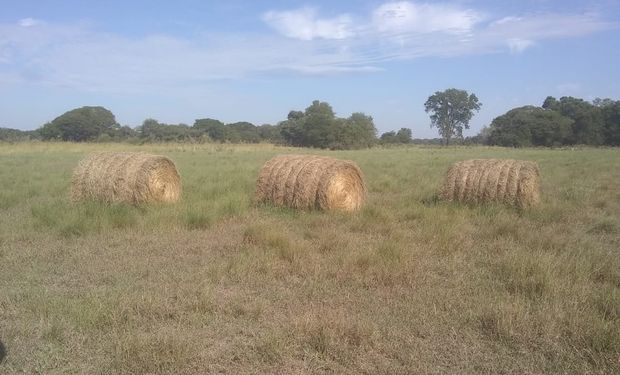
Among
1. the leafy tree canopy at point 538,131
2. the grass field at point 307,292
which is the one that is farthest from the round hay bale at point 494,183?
the leafy tree canopy at point 538,131

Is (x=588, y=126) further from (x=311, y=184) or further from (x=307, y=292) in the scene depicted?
(x=307, y=292)

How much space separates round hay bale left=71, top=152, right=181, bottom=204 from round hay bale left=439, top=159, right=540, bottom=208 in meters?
6.30

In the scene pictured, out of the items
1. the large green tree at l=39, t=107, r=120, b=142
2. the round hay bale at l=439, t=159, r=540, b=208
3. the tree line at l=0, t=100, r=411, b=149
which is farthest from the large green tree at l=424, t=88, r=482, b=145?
the round hay bale at l=439, t=159, r=540, b=208

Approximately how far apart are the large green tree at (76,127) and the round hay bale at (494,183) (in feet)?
226

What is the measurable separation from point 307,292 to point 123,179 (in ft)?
23.4

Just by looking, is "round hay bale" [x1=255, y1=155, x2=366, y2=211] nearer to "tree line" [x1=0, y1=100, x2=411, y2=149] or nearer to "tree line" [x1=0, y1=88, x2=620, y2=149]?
"tree line" [x1=0, y1=100, x2=411, y2=149]

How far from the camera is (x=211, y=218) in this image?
926 cm

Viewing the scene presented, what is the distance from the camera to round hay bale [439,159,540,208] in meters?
11.1

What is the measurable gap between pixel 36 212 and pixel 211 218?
3.28 metres

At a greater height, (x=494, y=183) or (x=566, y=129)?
(x=566, y=129)

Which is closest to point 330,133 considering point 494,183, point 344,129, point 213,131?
point 344,129

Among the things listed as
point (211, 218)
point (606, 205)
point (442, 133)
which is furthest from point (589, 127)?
point (211, 218)

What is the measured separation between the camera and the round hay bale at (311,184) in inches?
428

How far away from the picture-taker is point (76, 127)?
7488cm
